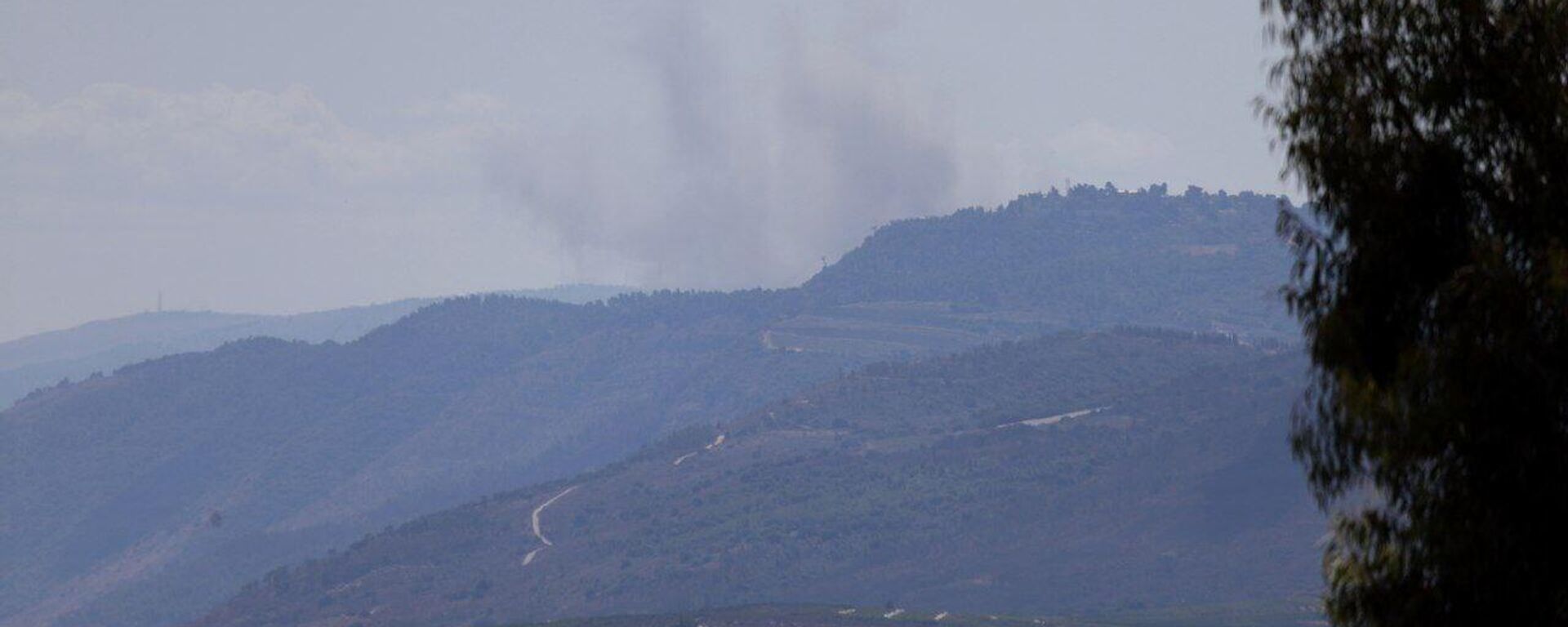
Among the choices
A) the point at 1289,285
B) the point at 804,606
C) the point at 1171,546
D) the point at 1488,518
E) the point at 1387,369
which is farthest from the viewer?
the point at 1171,546

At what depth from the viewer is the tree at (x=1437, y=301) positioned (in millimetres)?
21859

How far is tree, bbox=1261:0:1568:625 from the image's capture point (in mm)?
21859

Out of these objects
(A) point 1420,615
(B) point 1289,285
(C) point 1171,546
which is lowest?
(C) point 1171,546

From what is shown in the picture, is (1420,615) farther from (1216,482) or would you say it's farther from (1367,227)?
(1216,482)

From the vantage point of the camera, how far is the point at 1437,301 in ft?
74.2

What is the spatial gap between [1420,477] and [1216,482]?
17706 cm

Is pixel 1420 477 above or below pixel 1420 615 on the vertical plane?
above

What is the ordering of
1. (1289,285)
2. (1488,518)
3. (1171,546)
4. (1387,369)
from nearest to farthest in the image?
1. (1488,518)
2. (1387,369)
3. (1289,285)
4. (1171,546)

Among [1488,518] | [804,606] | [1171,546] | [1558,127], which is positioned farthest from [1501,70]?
[1171,546]

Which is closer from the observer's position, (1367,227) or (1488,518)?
(1488,518)

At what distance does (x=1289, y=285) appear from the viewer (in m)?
25.2

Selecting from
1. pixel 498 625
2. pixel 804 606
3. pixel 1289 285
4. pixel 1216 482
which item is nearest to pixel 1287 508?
pixel 1216 482

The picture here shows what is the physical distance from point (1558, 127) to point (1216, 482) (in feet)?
582

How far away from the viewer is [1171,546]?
611 ft
